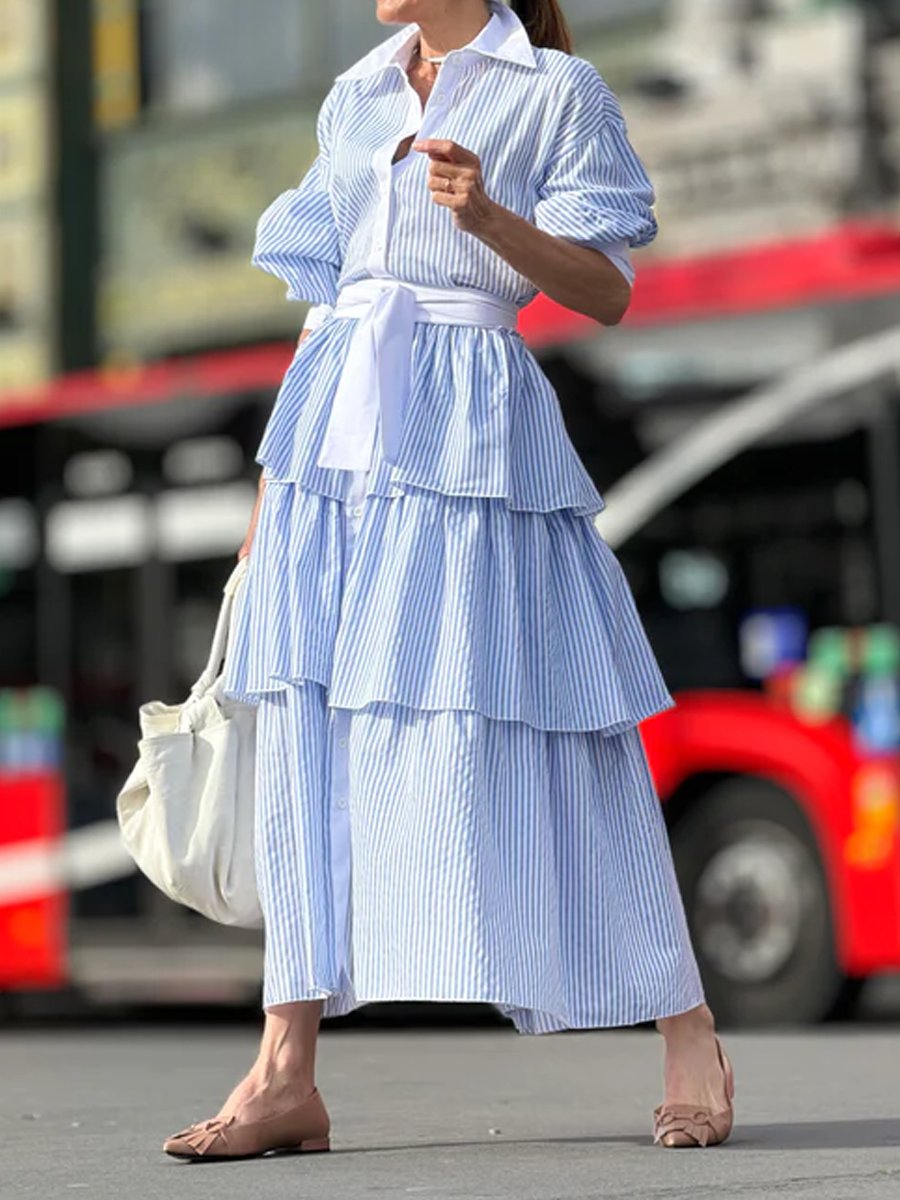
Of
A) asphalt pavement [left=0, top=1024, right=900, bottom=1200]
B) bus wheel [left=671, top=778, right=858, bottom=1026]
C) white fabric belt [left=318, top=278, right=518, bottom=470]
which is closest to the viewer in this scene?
asphalt pavement [left=0, top=1024, right=900, bottom=1200]

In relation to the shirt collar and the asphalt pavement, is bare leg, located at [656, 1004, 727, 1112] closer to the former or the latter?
the asphalt pavement

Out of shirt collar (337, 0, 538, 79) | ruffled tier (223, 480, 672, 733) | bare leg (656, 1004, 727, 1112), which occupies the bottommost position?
bare leg (656, 1004, 727, 1112)

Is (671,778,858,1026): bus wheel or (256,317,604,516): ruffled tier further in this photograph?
(671,778,858,1026): bus wheel

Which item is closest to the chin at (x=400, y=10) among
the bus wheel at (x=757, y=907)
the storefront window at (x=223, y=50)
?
the bus wheel at (x=757, y=907)

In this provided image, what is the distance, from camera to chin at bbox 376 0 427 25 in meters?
4.61

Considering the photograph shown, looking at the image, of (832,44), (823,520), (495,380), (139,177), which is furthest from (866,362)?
(139,177)

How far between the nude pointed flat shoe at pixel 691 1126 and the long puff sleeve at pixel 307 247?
1363 mm

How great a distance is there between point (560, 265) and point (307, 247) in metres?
0.54

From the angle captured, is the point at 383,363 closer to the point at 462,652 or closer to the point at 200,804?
A: the point at 462,652

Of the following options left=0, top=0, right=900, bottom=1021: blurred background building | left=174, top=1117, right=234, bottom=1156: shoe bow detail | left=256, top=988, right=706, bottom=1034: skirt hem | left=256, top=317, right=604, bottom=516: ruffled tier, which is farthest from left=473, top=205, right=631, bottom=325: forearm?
left=0, top=0, right=900, bottom=1021: blurred background building

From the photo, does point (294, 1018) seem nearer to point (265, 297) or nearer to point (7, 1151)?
point (7, 1151)

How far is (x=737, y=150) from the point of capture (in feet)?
67.7

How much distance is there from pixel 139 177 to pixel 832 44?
275 inches

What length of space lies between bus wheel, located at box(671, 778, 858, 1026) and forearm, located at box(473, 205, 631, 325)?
19.6 ft
